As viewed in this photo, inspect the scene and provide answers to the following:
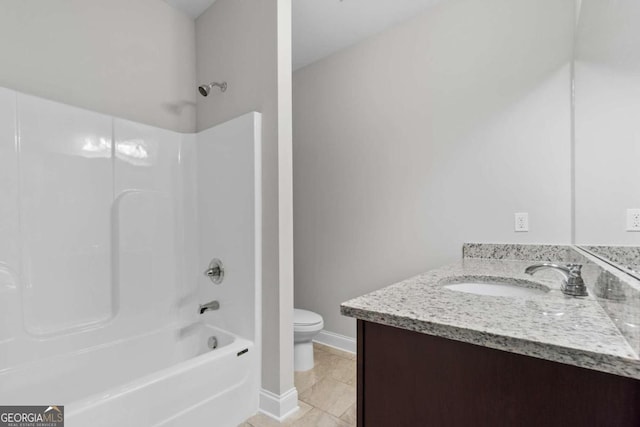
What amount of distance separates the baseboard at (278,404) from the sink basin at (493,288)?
1081 millimetres

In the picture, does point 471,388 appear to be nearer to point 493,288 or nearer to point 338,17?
point 493,288

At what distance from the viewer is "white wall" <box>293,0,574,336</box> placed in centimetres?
171

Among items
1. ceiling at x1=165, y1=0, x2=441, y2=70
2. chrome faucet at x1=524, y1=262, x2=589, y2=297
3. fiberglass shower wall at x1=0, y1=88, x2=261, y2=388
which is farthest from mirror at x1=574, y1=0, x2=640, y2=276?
fiberglass shower wall at x1=0, y1=88, x2=261, y2=388

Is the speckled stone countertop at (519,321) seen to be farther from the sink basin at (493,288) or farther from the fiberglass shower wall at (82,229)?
the fiberglass shower wall at (82,229)

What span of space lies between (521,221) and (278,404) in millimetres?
1712

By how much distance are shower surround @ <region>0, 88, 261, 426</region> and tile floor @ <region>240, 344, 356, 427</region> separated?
268 millimetres

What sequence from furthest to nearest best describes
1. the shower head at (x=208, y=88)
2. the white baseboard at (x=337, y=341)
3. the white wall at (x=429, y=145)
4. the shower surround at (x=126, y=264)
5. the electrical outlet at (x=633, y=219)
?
the white baseboard at (x=337, y=341) → the shower head at (x=208, y=88) → the white wall at (x=429, y=145) → the shower surround at (x=126, y=264) → the electrical outlet at (x=633, y=219)

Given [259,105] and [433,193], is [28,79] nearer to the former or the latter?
[259,105]

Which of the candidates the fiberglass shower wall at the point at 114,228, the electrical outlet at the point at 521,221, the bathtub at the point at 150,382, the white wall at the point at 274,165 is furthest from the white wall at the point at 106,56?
the electrical outlet at the point at 521,221

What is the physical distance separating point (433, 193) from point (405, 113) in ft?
2.08

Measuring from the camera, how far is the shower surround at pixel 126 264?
1415mm

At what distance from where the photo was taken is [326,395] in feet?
6.00

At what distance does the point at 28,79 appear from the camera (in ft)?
5.18

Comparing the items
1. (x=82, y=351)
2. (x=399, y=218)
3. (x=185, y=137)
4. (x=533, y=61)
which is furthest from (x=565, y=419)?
(x=185, y=137)
